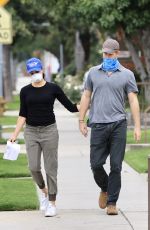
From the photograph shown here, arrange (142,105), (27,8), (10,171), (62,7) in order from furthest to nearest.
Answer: (27,8) → (62,7) → (142,105) → (10,171)

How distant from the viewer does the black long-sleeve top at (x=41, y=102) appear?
400 inches

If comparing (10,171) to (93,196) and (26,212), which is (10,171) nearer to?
(93,196)

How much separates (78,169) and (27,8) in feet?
105

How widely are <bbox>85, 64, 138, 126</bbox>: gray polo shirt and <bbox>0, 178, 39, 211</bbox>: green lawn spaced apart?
151cm

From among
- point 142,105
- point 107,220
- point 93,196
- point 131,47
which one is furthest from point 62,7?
point 107,220

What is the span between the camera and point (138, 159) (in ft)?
52.4

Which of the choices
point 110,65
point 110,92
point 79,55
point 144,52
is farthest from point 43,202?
point 79,55

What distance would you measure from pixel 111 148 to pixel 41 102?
0.98 m

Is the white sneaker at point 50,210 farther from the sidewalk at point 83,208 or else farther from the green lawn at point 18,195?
the green lawn at point 18,195

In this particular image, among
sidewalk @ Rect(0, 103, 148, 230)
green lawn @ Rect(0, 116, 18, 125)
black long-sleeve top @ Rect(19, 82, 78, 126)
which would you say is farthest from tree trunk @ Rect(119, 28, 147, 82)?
black long-sleeve top @ Rect(19, 82, 78, 126)

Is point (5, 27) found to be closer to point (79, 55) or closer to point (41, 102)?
point (41, 102)

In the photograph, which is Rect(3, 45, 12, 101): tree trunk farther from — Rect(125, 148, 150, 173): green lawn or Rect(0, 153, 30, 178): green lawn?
Rect(0, 153, 30, 178): green lawn

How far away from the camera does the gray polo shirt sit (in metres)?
9.92

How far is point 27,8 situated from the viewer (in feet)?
152
